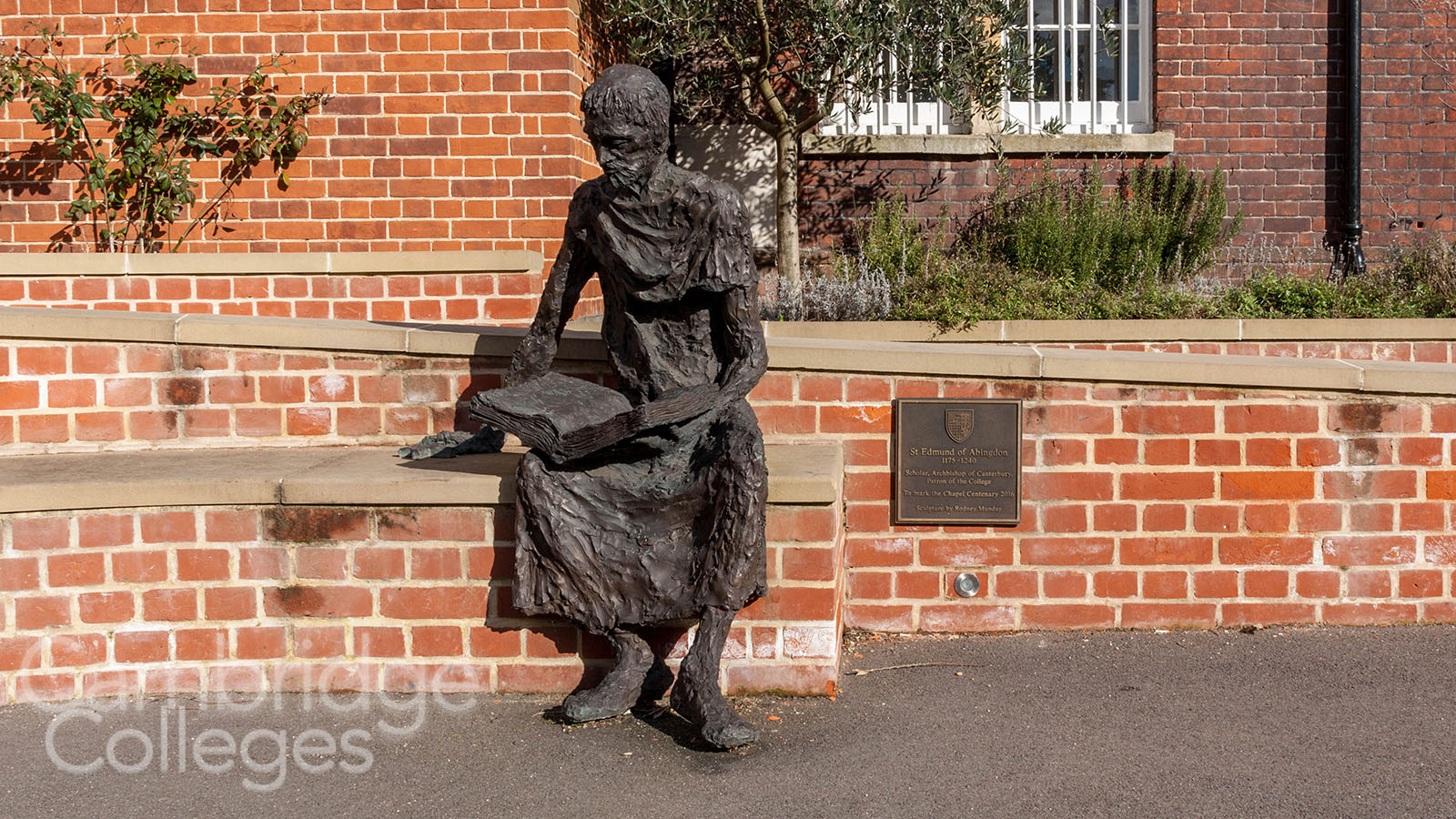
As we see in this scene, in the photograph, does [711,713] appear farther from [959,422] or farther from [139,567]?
[139,567]

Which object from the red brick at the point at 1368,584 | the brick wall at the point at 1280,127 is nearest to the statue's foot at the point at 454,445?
the red brick at the point at 1368,584

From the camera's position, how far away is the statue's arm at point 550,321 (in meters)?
4.42

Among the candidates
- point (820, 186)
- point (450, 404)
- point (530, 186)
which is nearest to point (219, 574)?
point (450, 404)

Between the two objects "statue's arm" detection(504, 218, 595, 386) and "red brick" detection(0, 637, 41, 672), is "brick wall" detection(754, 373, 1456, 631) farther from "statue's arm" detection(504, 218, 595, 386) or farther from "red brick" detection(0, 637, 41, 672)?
"red brick" detection(0, 637, 41, 672)

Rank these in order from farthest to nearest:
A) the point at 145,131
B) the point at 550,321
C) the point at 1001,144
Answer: the point at 1001,144
the point at 145,131
the point at 550,321

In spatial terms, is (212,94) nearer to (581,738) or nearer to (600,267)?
(600,267)

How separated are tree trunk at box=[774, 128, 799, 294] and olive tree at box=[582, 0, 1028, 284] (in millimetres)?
11

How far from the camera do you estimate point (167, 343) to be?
17.1 feet

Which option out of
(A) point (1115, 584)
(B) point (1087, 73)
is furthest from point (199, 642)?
(B) point (1087, 73)

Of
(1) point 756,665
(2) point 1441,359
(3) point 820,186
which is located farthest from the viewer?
(3) point 820,186

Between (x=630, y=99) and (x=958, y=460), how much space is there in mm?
1957

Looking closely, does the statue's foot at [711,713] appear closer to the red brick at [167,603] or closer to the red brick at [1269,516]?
the red brick at [167,603]

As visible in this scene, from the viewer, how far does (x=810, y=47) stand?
870 cm

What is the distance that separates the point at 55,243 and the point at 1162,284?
731 centimetres
